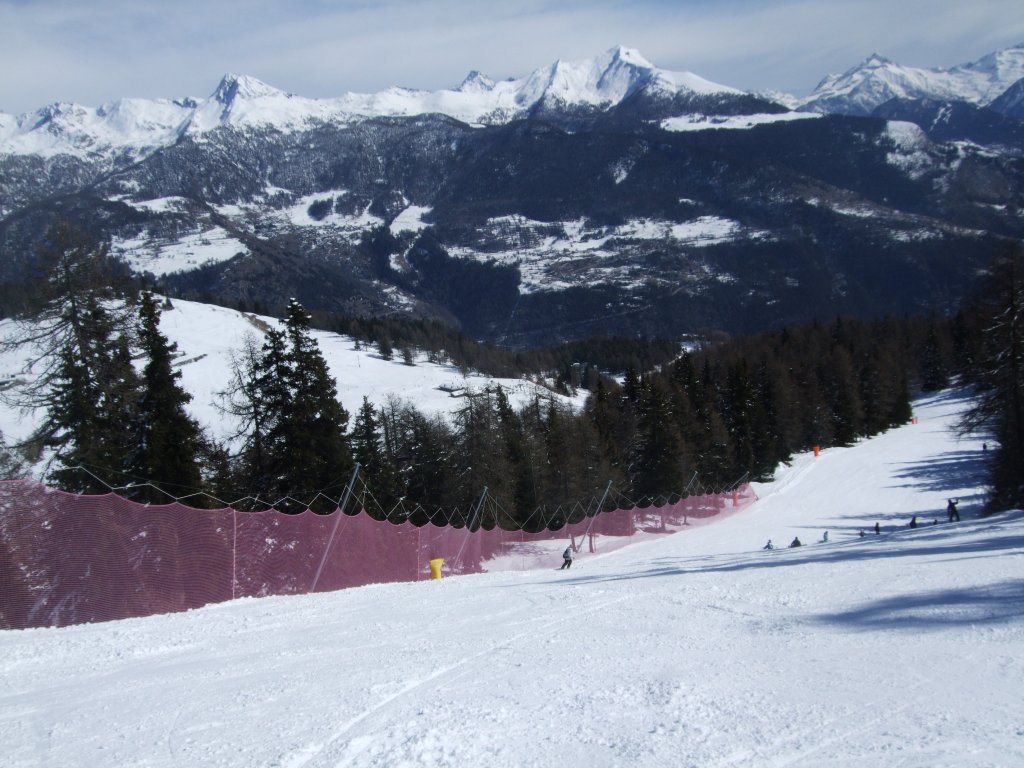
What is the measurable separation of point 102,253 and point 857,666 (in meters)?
22.2

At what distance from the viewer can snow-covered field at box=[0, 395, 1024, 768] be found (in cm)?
661

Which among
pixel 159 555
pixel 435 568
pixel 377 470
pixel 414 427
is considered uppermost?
pixel 414 427

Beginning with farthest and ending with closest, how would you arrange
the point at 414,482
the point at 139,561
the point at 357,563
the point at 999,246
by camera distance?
1. the point at 414,482
2. the point at 999,246
3. the point at 357,563
4. the point at 139,561

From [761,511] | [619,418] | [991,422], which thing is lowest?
[761,511]

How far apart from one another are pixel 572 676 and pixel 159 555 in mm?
10019

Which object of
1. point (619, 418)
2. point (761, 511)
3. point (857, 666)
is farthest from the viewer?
point (619, 418)

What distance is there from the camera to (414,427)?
200 ft

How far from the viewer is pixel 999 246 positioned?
32.0 metres

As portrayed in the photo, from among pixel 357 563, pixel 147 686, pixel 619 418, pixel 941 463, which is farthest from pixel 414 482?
pixel 147 686

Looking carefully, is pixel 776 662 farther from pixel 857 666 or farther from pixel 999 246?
pixel 999 246

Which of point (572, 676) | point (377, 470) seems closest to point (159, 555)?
point (572, 676)

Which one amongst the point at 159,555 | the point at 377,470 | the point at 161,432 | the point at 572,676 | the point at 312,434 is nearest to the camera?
the point at 572,676

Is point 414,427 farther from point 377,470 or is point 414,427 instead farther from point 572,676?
point 572,676

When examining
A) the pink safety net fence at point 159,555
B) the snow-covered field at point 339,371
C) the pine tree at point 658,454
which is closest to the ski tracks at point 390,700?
the pink safety net fence at point 159,555
